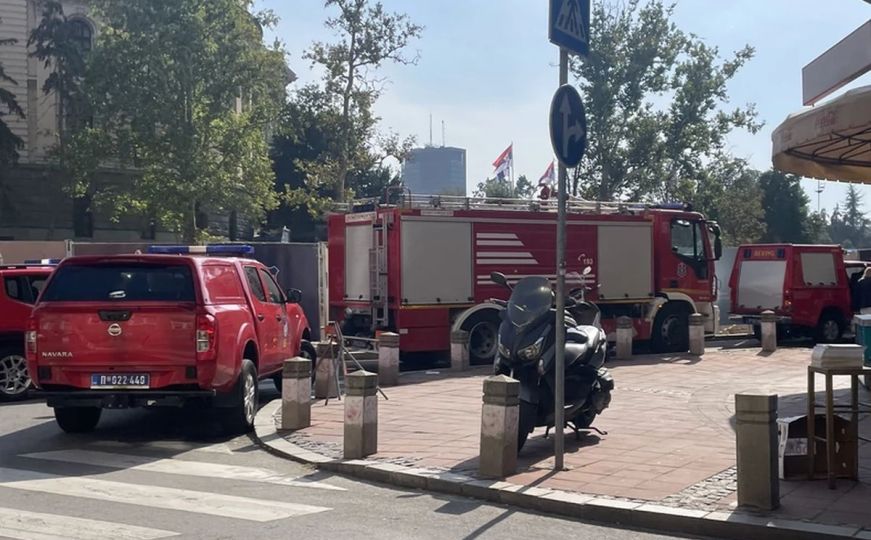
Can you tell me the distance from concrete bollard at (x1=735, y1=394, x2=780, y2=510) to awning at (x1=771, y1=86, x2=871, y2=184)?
150 inches

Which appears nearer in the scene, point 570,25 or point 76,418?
point 570,25

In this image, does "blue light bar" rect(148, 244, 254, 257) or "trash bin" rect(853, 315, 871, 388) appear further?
"blue light bar" rect(148, 244, 254, 257)

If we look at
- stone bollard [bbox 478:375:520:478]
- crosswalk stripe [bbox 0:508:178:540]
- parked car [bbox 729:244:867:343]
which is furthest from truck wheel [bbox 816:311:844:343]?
crosswalk stripe [bbox 0:508:178:540]

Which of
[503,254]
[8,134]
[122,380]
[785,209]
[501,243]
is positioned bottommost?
[122,380]

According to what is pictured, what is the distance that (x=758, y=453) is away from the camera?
691cm

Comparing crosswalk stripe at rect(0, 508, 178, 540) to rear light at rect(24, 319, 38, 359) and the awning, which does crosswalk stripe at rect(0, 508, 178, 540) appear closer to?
rear light at rect(24, 319, 38, 359)

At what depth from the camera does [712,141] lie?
40688 mm

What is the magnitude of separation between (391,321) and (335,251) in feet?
6.66

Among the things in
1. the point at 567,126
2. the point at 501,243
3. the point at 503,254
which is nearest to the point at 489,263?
the point at 503,254

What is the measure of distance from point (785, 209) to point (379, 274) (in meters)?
48.3

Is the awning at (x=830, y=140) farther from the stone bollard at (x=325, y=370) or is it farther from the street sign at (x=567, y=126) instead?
the stone bollard at (x=325, y=370)

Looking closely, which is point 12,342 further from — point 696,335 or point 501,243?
point 696,335

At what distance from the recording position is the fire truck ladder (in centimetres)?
1769

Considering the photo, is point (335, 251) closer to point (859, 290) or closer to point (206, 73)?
point (859, 290)
